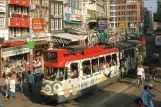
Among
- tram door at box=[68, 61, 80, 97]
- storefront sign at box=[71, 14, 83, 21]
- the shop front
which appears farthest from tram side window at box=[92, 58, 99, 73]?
storefront sign at box=[71, 14, 83, 21]

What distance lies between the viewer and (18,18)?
3441 centimetres

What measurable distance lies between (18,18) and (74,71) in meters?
18.2

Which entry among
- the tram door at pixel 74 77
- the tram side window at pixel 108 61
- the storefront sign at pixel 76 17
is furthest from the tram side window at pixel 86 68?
the storefront sign at pixel 76 17

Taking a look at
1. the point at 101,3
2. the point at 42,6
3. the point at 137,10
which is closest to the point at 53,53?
the point at 42,6

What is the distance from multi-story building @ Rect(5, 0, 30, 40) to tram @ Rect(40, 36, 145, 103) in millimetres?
14209

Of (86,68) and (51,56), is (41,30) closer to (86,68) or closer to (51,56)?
(86,68)

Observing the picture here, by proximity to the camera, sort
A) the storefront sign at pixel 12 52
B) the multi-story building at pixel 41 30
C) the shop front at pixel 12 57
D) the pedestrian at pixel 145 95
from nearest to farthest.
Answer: the pedestrian at pixel 145 95 < the storefront sign at pixel 12 52 < the shop front at pixel 12 57 < the multi-story building at pixel 41 30

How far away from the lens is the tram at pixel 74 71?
690 inches

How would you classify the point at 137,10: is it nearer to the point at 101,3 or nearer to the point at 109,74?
the point at 101,3

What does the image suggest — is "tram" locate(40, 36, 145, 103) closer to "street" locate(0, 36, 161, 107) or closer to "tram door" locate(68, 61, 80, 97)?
"tram door" locate(68, 61, 80, 97)

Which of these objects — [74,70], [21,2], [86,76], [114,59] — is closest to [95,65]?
[86,76]

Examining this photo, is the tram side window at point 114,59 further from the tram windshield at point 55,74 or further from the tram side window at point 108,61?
the tram windshield at point 55,74

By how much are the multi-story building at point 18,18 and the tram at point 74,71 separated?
14209 mm

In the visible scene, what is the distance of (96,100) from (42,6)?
22347mm
